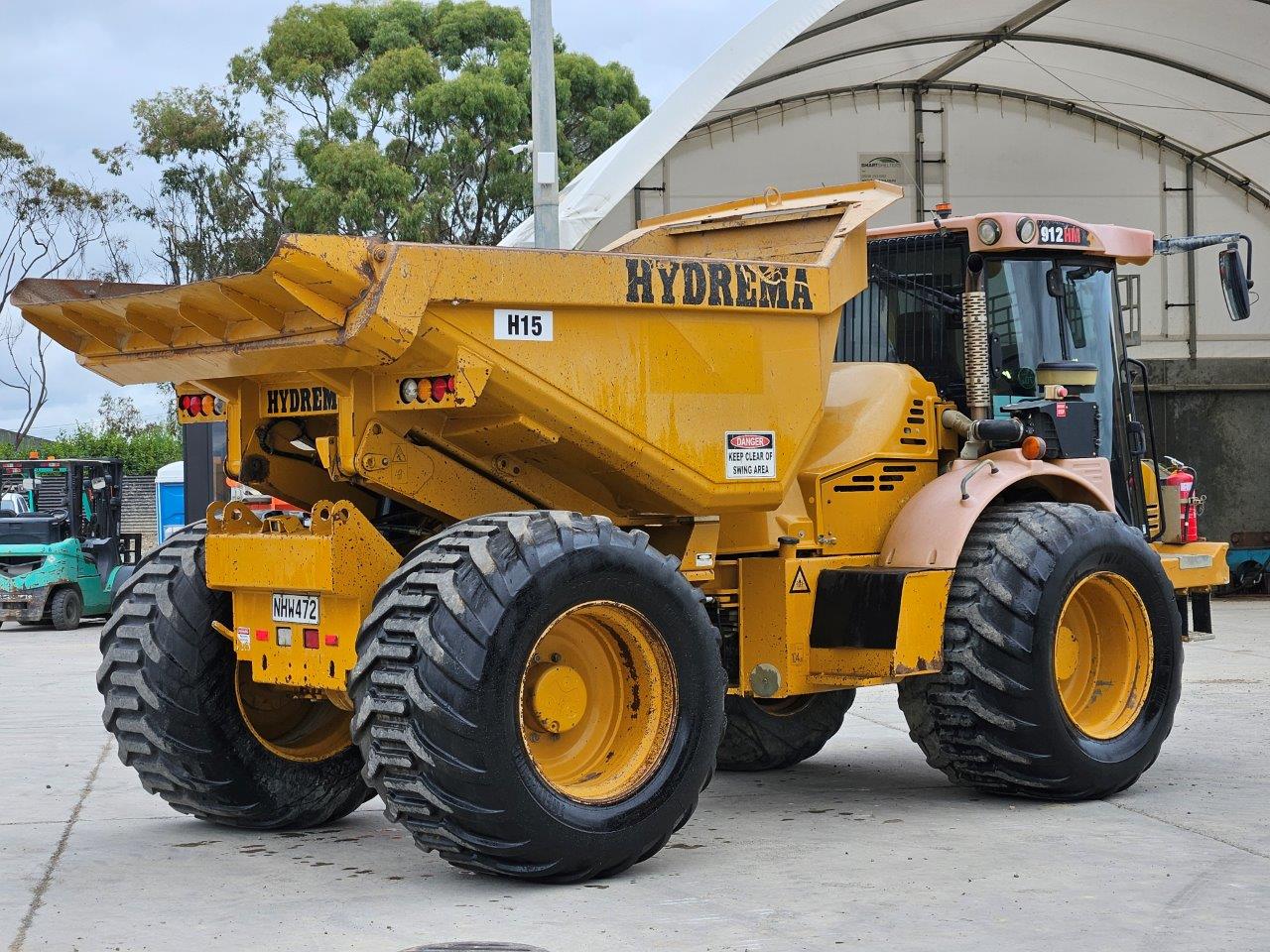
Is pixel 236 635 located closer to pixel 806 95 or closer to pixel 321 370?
pixel 321 370

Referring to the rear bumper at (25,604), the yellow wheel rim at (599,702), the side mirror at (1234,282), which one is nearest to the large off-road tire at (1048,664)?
the side mirror at (1234,282)

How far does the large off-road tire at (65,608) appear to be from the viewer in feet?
72.4

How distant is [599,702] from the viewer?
684 centimetres

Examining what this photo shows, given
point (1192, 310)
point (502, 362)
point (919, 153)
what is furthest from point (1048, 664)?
point (1192, 310)

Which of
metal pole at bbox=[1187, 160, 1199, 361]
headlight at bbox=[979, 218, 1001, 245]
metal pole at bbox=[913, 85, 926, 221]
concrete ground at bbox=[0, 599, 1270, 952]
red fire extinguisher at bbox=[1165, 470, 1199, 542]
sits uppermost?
metal pole at bbox=[913, 85, 926, 221]

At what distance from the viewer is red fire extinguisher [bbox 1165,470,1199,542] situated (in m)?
9.66

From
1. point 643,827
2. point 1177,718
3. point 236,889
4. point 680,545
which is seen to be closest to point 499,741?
point 643,827

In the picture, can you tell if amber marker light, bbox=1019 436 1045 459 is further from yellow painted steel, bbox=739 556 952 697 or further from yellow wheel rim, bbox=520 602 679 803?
yellow wheel rim, bbox=520 602 679 803

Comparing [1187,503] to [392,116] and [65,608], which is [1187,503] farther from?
[392,116]

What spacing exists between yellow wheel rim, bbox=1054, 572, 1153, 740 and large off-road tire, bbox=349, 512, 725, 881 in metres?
2.36

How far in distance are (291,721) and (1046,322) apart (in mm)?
4171

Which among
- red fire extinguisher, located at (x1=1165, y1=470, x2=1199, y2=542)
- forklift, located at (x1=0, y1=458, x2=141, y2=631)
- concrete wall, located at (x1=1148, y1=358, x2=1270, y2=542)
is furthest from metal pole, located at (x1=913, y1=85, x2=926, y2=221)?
red fire extinguisher, located at (x1=1165, y1=470, x2=1199, y2=542)

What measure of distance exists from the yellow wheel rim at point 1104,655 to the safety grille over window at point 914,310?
1.22 m

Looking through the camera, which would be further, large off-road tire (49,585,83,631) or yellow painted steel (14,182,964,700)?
large off-road tire (49,585,83,631)
